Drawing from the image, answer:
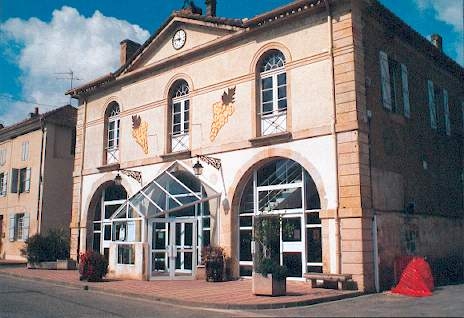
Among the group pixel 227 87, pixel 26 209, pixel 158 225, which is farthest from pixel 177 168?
pixel 26 209

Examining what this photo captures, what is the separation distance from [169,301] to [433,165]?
32.7ft

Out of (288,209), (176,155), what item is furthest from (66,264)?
(288,209)

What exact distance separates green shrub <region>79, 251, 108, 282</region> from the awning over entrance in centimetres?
184

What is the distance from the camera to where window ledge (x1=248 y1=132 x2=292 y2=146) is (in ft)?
44.1

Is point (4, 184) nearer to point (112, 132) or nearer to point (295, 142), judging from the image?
point (112, 132)

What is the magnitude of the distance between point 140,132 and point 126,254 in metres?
4.97

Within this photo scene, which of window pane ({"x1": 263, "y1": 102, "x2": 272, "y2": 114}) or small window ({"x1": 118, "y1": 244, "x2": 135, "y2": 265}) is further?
small window ({"x1": 118, "y1": 244, "x2": 135, "y2": 265})

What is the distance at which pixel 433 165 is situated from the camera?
15.8 meters

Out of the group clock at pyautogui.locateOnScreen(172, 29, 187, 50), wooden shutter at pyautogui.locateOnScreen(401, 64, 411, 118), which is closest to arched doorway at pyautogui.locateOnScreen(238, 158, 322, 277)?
wooden shutter at pyautogui.locateOnScreen(401, 64, 411, 118)

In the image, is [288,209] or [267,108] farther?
[267,108]

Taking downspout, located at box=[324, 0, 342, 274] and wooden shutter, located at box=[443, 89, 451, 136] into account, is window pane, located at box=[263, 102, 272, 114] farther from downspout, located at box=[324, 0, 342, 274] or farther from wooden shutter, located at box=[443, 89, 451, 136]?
wooden shutter, located at box=[443, 89, 451, 136]

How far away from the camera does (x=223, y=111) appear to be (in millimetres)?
15328

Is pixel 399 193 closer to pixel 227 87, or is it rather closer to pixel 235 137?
pixel 235 137

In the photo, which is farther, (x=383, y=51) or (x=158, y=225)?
(x=158, y=225)
